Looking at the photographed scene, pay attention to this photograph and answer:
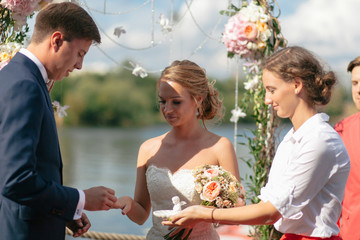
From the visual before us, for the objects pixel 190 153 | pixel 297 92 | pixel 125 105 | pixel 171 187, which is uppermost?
pixel 297 92

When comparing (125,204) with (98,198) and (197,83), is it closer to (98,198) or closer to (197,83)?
(98,198)

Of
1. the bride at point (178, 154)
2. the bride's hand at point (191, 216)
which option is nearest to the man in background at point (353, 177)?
the bride at point (178, 154)

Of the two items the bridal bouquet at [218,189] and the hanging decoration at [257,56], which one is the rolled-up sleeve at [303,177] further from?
the hanging decoration at [257,56]

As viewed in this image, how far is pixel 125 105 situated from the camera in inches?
1780

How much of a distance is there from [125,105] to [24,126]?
43.8m

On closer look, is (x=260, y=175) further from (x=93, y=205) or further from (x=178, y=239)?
(x=93, y=205)

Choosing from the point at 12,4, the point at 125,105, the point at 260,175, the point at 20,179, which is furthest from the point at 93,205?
the point at 125,105

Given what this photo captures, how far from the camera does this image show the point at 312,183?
182 cm

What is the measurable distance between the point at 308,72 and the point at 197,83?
0.89m

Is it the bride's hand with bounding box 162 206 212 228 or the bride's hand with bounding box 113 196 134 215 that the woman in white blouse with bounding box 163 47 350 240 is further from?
the bride's hand with bounding box 113 196 134 215

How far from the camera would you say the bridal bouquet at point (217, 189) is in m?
2.23

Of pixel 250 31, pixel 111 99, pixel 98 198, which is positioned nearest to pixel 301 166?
pixel 98 198

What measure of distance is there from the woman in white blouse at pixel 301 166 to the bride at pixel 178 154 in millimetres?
523

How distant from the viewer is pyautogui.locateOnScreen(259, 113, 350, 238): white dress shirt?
1.82m
